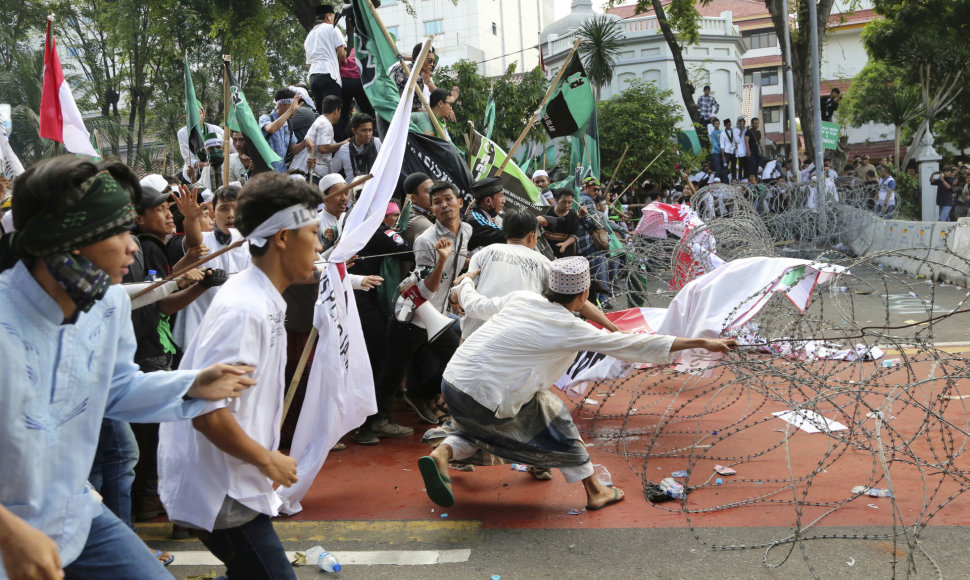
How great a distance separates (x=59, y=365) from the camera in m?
2.03

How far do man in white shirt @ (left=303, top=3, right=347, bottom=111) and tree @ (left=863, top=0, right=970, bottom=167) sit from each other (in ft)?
75.4

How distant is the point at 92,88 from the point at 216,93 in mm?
5460

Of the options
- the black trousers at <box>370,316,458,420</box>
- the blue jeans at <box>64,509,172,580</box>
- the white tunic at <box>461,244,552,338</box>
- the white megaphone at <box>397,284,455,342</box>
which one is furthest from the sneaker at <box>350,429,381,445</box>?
the blue jeans at <box>64,509,172,580</box>

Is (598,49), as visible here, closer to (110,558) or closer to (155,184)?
(155,184)

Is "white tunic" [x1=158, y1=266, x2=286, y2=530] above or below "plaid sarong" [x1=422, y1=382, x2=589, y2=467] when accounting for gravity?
above

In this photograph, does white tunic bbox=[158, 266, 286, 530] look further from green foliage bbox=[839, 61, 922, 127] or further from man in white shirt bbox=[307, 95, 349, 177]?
green foliage bbox=[839, 61, 922, 127]

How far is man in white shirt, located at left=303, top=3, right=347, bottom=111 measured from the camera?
32.9ft

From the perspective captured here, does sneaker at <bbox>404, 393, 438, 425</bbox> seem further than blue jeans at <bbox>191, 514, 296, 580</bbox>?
Yes

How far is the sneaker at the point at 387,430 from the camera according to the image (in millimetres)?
6523

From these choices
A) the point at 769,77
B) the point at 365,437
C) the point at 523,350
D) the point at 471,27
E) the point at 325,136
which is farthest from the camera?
the point at 471,27

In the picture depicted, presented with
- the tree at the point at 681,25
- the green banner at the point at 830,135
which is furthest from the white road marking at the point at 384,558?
the tree at the point at 681,25

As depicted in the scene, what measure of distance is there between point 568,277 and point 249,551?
2.42 meters

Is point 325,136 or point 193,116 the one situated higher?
point 193,116

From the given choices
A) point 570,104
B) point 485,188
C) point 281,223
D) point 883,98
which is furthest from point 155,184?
point 883,98
